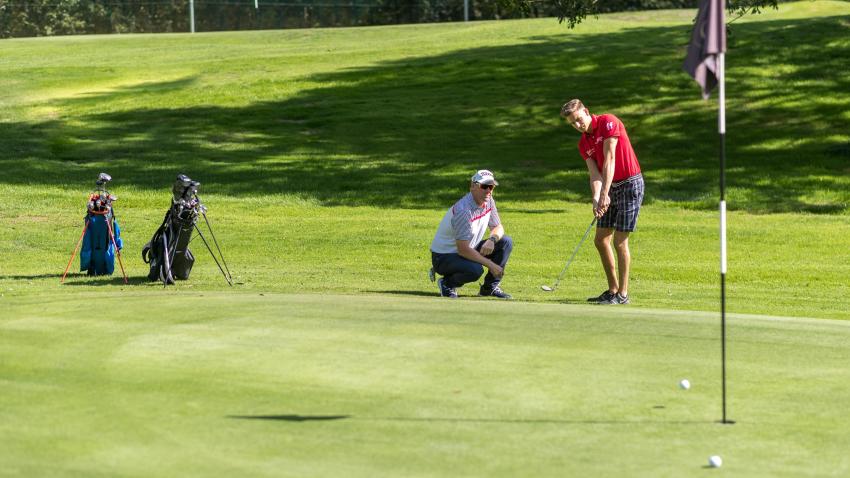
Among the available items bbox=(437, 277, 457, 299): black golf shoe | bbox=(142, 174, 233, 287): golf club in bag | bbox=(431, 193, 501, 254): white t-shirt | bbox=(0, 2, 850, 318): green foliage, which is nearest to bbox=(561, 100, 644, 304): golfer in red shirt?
bbox=(0, 2, 850, 318): green foliage

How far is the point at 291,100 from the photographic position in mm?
36062

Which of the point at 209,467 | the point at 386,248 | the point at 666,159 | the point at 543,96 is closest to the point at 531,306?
the point at 209,467

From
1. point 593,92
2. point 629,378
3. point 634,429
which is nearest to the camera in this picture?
point 634,429

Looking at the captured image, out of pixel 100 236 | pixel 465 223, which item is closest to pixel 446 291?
pixel 465 223

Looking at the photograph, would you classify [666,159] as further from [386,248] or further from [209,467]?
[209,467]

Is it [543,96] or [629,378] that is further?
[543,96]

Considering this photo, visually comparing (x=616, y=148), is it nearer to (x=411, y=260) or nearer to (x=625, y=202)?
(x=625, y=202)

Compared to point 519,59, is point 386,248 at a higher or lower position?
lower

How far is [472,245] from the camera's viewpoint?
13016 mm

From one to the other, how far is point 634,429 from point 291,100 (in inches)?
1187

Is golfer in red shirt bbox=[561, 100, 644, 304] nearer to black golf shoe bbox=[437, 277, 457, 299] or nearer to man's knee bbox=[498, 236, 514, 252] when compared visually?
A: man's knee bbox=[498, 236, 514, 252]

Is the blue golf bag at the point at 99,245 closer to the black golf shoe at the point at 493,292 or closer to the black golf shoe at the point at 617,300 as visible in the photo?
the black golf shoe at the point at 493,292

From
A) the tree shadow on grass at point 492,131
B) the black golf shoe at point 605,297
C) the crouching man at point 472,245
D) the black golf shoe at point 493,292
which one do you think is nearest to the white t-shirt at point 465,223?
the crouching man at point 472,245

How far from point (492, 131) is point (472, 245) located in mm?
19847
